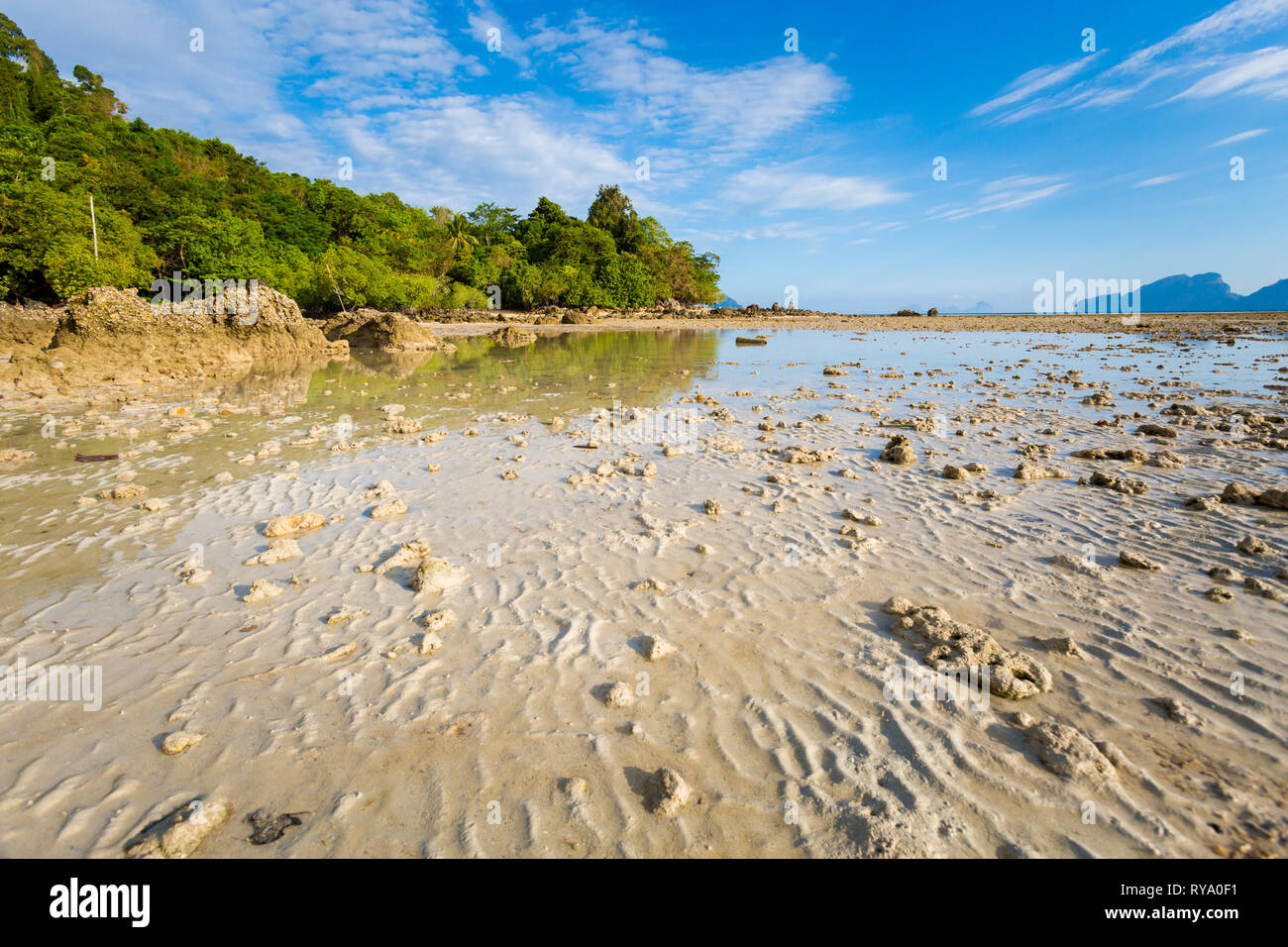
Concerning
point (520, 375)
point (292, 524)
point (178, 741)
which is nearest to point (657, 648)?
point (178, 741)

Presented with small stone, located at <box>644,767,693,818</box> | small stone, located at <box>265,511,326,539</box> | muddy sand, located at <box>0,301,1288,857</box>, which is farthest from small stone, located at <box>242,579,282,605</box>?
small stone, located at <box>644,767,693,818</box>

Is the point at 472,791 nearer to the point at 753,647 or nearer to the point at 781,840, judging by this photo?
the point at 781,840

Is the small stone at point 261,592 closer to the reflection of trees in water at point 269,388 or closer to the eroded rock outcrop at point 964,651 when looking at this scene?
the eroded rock outcrop at point 964,651

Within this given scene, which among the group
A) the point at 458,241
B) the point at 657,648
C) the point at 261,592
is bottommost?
the point at 657,648

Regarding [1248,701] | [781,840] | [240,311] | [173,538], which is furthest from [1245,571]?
[240,311]

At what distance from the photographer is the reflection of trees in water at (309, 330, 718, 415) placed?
44.0 ft

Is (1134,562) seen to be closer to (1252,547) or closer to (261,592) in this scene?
(1252,547)

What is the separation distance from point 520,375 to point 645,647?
1492cm

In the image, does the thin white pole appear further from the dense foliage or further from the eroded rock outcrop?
the eroded rock outcrop

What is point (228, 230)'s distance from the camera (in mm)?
34656

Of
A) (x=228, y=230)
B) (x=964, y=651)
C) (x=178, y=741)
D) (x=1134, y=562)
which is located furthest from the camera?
(x=228, y=230)

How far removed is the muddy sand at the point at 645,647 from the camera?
98.7 inches

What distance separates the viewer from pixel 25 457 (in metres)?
7.62
